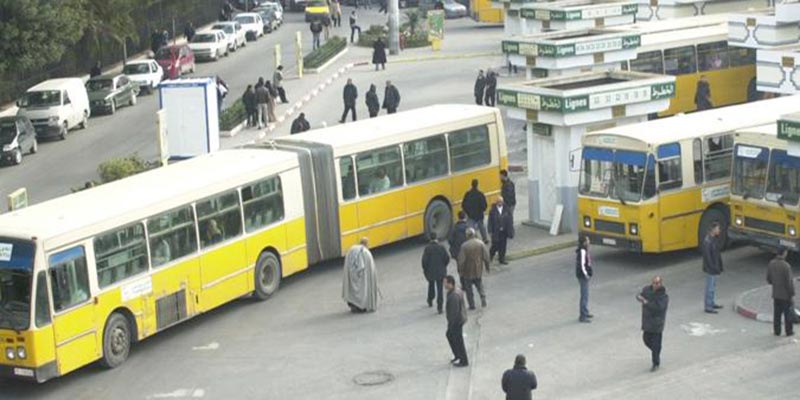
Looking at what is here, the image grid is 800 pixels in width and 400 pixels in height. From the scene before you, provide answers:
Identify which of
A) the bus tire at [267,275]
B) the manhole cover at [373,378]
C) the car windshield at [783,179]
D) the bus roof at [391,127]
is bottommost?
the manhole cover at [373,378]

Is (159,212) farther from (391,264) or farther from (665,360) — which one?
(665,360)

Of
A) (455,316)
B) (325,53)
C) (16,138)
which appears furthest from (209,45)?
(455,316)

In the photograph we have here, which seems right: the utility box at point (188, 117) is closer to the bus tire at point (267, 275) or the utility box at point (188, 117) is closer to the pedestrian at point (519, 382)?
the bus tire at point (267, 275)

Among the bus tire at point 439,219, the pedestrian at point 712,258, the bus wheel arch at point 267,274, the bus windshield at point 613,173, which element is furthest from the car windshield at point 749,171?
the bus wheel arch at point 267,274

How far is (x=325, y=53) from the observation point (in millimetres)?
62062

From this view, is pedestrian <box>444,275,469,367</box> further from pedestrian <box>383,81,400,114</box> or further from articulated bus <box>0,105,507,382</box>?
pedestrian <box>383,81,400,114</box>

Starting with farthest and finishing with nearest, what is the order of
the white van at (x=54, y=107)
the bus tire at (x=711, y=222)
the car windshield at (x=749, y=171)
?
1. the white van at (x=54, y=107)
2. the bus tire at (x=711, y=222)
3. the car windshield at (x=749, y=171)

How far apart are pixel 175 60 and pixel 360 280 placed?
35.5 m

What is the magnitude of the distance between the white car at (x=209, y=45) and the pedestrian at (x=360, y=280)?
39641mm

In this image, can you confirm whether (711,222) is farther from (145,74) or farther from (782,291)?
(145,74)

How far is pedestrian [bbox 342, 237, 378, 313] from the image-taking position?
2570cm

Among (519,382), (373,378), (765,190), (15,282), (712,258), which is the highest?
(15,282)

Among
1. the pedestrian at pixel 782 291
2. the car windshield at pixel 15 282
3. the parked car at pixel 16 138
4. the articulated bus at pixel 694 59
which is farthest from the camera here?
the parked car at pixel 16 138

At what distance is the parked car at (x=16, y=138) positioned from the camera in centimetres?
4328
